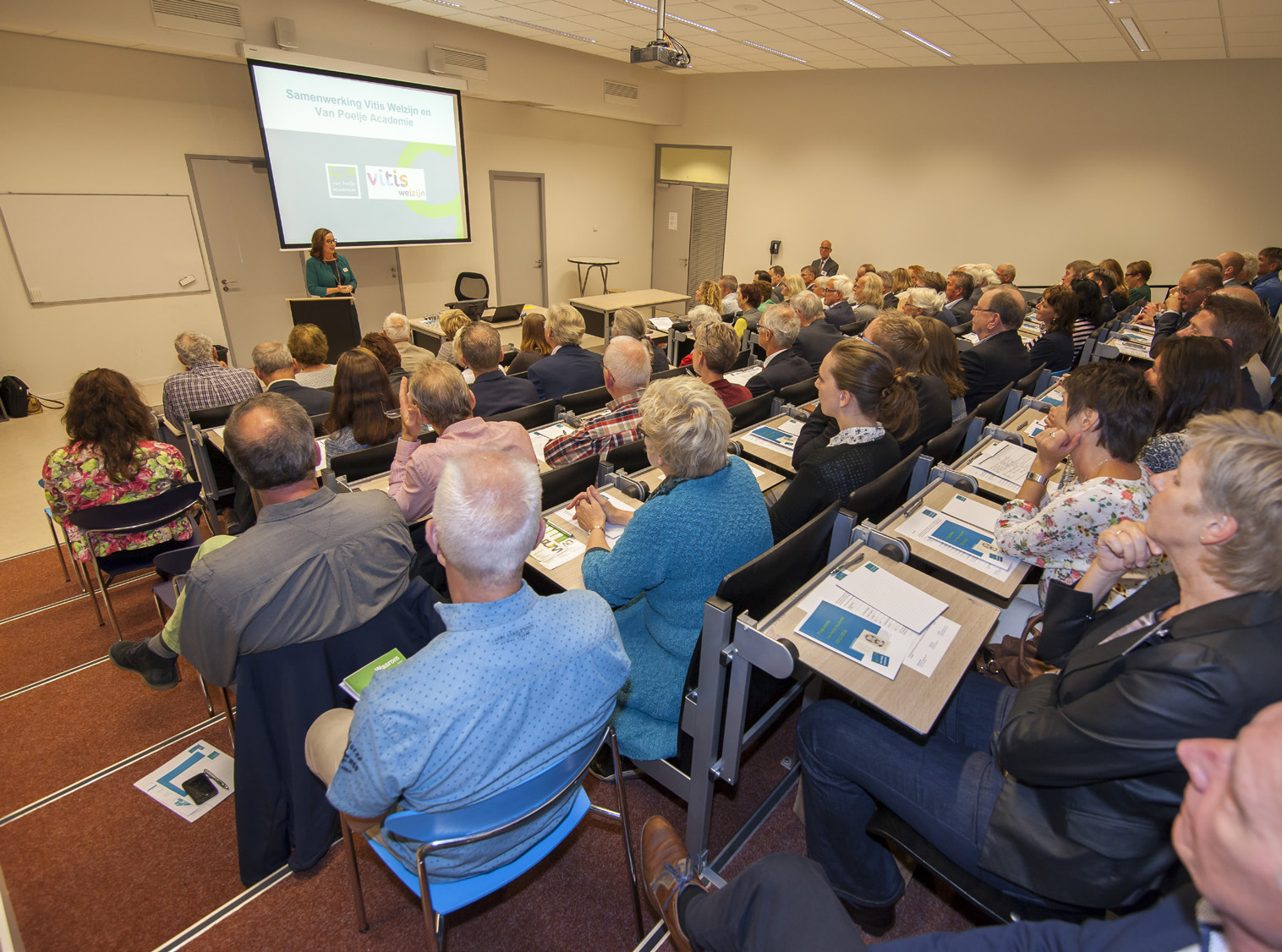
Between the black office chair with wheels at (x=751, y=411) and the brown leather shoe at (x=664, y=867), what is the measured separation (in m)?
2.01

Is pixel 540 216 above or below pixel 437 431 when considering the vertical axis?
above

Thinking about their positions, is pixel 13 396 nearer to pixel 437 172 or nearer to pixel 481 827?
pixel 437 172

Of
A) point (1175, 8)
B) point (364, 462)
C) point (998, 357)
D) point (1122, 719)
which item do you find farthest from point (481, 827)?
point (1175, 8)

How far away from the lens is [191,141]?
243 inches

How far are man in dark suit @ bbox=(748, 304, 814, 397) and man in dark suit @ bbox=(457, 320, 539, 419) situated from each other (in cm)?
151

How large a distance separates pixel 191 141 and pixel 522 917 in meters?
7.59

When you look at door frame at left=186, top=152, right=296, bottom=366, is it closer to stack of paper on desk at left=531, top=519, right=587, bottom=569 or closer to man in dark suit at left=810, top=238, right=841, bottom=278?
stack of paper on desk at left=531, top=519, right=587, bottom=569

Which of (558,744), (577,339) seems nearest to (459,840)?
(558,744)

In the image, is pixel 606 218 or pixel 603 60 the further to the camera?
pixel 606 218

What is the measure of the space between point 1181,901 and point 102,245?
8.30 meters

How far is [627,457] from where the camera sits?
2.70 metres

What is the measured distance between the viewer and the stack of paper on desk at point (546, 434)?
301 cm

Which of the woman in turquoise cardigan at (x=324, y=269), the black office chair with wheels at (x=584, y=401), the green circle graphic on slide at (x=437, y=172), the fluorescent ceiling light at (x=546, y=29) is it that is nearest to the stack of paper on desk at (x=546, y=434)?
the black office chair with wheels at (x=584, y=401)

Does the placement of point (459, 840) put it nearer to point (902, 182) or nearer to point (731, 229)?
point (902, 182)
